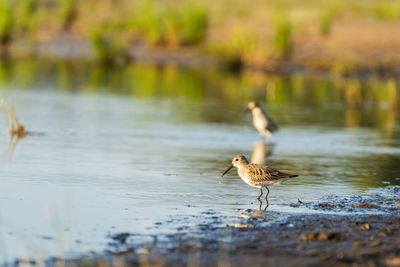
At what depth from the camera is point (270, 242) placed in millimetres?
8211

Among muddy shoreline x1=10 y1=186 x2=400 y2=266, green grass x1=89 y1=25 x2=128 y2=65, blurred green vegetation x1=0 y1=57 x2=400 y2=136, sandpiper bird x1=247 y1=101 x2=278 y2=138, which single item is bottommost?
muddy shoreline x1=10 y1=186 x2=400 y2=266

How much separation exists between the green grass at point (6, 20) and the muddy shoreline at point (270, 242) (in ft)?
99.8

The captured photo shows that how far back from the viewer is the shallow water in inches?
367

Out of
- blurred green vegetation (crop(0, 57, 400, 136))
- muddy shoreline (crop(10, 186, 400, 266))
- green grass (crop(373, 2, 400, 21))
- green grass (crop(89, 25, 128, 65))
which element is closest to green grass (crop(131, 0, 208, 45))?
green grass (crop(89, 25, 128, 65))

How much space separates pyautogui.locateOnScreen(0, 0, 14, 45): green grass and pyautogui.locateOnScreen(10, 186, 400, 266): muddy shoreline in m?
30.4

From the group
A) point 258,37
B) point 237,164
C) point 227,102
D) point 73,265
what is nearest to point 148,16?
point 258,37

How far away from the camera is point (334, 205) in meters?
10.3

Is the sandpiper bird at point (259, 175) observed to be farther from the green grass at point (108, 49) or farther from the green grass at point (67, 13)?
the green grass at point (67, 13)

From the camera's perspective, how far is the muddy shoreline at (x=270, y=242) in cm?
746

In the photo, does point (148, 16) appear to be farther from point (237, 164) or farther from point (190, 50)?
point (237, 164)

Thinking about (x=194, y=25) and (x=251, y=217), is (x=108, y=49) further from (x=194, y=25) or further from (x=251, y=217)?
(x=251, y=217)

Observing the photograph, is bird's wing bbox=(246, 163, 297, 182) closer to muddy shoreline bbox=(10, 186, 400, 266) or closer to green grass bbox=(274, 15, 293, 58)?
muddy shoreline bbox=(10, 186, 400, 266)

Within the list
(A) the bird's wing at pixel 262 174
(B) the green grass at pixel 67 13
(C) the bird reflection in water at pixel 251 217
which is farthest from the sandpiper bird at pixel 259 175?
(B) the green grass at pixel 67 13

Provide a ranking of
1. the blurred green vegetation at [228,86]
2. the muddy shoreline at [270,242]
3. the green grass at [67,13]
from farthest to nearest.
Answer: the green grass at [67,13], the blurred green vegetation at [228,86], the muddy shoreline at [270,242]
